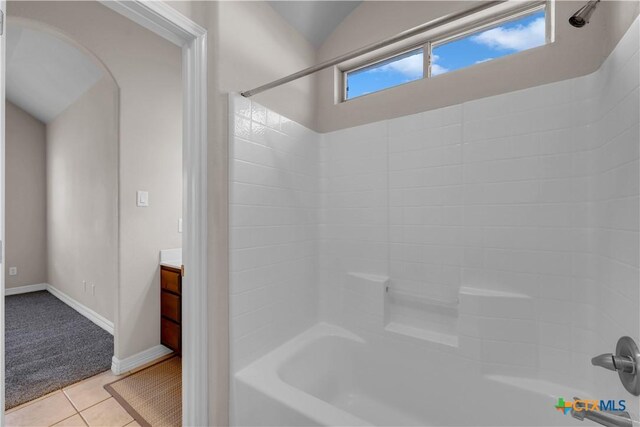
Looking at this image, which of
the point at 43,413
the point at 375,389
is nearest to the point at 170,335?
the point at 43,413

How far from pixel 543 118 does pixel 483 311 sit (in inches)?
38.4

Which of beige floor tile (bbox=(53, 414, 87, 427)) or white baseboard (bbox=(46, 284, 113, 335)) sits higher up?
white baseboard (bbox=(46, 284, 113, 335))

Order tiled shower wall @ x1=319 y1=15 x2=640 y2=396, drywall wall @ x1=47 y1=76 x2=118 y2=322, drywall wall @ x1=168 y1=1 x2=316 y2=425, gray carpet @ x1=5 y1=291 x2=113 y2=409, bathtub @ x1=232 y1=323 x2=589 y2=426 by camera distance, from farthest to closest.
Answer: drywall wall @ x1=47 y1=76 x2=118 y2=322, gray carpet @ x1=5 y1=291 x2=113 y2=409, drywall wall @ x1=168 y1=1 x2=316 y2=425, bathtub @ x1=232 y1=323 x2=589 y2=426, tiled shower wall @ x1=319 y1=15 x2=640 y2=396

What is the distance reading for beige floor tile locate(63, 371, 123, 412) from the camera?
1.79m

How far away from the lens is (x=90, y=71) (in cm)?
263

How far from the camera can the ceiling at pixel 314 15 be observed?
5.83 ft

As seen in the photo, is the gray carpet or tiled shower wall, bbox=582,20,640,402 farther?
the gray carpet

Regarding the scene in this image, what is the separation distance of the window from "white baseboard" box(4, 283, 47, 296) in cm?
510

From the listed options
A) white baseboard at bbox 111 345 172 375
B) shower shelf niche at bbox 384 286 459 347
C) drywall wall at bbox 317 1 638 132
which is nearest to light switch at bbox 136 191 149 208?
white baseboard at bbox 111 345 172 375

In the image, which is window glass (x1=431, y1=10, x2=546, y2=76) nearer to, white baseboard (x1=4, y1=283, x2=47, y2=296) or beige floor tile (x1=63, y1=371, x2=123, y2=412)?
beige floor tile (x1=63, y1=371, x2=123, y2=412)

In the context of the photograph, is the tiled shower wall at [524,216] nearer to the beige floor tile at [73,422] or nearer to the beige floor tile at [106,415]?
the beige floor tile at [106,415]

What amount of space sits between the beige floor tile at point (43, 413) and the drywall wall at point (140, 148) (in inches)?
15.8

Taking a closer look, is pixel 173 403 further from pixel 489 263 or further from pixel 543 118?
pixel 543 118

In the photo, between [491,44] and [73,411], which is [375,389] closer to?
[73,411]
